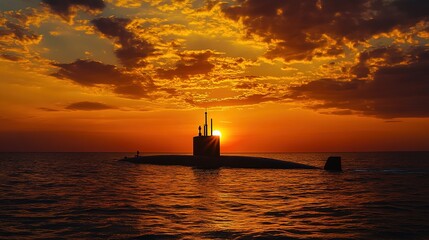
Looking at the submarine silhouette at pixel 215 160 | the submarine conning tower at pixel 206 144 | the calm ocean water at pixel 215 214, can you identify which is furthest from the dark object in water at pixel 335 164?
the calm ocean water at pixel 215 214

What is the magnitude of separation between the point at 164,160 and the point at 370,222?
199 ft

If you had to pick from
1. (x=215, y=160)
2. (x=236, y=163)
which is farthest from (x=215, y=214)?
(x=236, y=163)

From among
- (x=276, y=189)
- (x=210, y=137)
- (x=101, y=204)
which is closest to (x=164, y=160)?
(x=210, y=137)

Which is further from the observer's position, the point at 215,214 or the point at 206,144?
the point at 206,144

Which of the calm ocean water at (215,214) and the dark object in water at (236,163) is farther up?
the dark object in water at (236,163)

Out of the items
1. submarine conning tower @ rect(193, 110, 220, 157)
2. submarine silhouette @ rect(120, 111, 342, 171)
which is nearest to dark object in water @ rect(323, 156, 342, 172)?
submarine silhouette @ rect(120, 111, 342, 171)

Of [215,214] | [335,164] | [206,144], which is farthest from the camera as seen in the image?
[206,144]

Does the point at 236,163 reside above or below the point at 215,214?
above

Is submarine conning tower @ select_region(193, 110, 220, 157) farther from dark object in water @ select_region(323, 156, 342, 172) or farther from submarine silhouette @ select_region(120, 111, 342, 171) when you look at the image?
dark object in water @ select_region(323, 156, 342, 172)

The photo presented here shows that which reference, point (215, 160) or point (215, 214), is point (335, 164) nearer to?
point (215, 160)

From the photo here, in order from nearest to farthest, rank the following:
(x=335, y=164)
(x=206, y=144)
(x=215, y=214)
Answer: (x=215, y=214) → (x=335, y=164) → (x=206, y=144)

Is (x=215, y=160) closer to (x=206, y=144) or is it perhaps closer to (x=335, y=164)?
(x=206, y=144)

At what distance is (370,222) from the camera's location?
17172 millimetres

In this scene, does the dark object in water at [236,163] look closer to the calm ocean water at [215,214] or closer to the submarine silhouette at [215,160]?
the submarine silhouette at [215,160]
